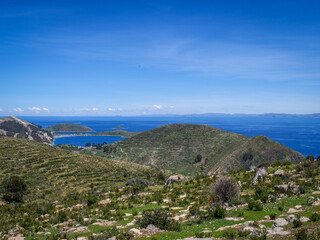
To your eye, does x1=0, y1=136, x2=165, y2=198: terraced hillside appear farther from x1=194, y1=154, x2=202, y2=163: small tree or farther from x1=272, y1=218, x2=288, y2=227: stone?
x1=194, y1=154, x2=202, y2=163: small tree

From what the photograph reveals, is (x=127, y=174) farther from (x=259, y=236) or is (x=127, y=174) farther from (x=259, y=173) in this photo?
(x=259, y=236)

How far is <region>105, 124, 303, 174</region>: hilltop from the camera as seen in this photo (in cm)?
8369

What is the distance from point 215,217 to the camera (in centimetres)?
1273

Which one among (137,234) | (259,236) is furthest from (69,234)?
(259,236)

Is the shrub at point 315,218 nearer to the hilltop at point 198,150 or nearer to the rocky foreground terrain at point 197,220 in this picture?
the rocky foreground terrain at point 197,220

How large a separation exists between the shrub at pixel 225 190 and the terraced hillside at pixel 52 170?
2414 centimetres

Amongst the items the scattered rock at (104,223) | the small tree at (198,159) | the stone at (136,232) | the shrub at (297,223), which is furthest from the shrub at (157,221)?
the small tree at (198,159)

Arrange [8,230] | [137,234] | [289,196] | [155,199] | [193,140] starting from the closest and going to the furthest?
[137,234]
[8,230]
[289,196]
[155,199]
[193,140]

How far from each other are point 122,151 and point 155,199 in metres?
107

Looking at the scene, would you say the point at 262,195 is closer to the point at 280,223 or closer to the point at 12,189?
the point at 280,223

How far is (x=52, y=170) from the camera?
41000mm

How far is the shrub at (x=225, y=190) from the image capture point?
51.0 feet

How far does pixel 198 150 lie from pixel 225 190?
97.3 meters

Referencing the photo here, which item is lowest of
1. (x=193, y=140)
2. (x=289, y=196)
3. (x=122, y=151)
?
(x=122, y=151)
